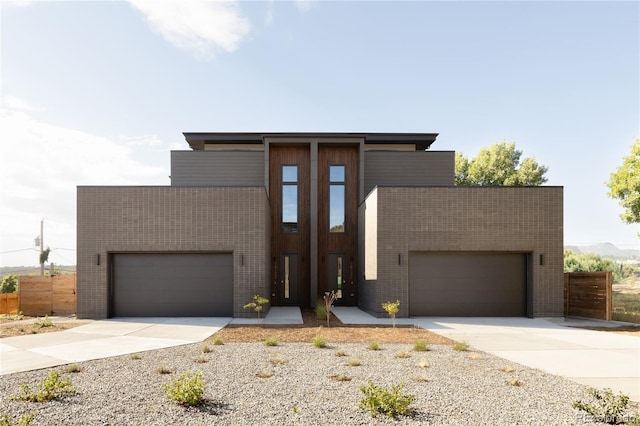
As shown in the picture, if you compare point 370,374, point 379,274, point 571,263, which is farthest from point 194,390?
point 571,263

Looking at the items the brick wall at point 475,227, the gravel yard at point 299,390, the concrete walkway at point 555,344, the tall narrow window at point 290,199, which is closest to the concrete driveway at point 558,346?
the concrete walkway at point 555,344

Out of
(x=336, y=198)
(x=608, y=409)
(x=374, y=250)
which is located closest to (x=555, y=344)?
(x=608, y=409)

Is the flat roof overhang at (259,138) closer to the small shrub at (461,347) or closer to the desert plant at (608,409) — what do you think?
the small shrub at (461,347)

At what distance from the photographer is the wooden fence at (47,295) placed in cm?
1502

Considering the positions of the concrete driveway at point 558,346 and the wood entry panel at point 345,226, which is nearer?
the concrete driveway at point 558,346

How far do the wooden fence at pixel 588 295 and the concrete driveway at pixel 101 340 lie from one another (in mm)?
12976

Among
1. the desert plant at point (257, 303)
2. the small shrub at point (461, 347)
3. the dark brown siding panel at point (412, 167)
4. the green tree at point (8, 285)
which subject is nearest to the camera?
the small shrub at point (461, 347)

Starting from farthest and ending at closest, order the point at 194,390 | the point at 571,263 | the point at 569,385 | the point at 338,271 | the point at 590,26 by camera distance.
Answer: the point at 571,263 < the point at 338,271 < the point at 590,26 < the point at 569,385 < the point at 194,390

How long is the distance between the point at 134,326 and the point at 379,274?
8.31m

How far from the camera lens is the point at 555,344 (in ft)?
31.2

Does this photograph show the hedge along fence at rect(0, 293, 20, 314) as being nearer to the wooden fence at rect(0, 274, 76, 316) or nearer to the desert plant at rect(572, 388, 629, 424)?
the wooden fence at rect(0, 274, 76, 316)

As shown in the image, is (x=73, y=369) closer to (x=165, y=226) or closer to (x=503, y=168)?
(x=165, y=226)

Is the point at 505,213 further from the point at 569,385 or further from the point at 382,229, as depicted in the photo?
the point at 569,385

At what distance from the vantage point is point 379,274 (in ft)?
45.8
